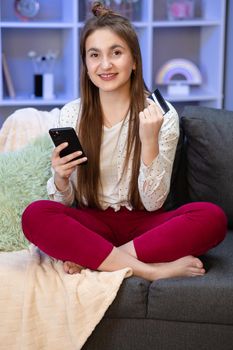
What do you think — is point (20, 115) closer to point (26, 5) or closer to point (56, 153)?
point (56, 153)

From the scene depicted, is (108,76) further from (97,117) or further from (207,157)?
(207,157)

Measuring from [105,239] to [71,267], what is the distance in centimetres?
13

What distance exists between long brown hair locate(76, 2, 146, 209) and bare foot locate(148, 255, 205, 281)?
0.91 ft

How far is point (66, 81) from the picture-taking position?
3.57 m

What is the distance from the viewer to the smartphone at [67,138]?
1.92 metres

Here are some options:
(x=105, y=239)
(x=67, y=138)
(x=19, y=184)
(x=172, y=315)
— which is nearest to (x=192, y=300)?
(x=172, y=315)

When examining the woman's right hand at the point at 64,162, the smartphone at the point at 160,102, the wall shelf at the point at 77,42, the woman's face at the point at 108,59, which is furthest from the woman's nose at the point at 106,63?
the wall shelf at the point at 77,42

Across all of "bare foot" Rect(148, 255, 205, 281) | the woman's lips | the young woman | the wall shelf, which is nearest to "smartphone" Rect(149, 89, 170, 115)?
the young woman

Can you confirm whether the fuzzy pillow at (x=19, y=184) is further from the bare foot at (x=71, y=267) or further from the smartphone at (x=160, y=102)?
the smartphone at (x=160, y=102)

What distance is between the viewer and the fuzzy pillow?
2.08 meters

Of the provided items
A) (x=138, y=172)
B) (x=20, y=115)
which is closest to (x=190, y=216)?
(x=138, y=172)

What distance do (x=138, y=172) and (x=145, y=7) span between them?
159 centimetres

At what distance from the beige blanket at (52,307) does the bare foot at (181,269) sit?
0.09 m

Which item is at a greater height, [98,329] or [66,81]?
[66,81]
